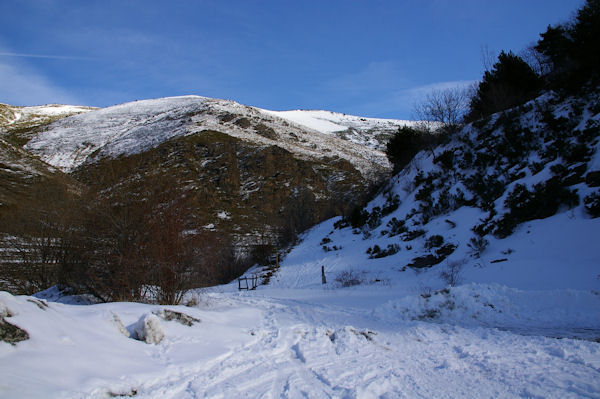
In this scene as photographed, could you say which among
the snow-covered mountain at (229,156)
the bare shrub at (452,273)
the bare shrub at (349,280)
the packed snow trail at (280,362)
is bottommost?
the bare shrub at (349,280)

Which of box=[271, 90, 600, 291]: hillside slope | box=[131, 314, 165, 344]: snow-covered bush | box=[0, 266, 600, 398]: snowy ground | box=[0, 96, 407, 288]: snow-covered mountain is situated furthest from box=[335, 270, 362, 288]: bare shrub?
box=[0, 96, 407, 288]: snow-covered mountain

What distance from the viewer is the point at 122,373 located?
411 cm

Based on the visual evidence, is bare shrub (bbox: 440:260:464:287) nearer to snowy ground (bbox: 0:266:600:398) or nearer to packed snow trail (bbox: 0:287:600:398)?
snowy ground (bbox: 0:266:600:398)

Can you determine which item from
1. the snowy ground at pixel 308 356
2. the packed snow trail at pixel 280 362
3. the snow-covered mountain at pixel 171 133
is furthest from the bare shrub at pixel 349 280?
the snow-covered mountain at pixel 171 133

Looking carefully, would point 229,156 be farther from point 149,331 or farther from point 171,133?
point 149,331

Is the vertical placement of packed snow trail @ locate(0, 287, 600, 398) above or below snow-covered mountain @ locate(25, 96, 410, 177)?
below

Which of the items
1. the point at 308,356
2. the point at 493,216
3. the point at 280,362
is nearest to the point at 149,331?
the point at 280,362

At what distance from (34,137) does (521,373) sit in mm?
103932

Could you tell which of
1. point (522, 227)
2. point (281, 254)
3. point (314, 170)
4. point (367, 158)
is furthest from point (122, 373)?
point (367, 158)

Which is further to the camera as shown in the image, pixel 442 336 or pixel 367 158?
pixel 367 158

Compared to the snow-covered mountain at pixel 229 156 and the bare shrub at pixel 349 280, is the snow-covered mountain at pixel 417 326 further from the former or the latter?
the snow-covered mountain at pixel 229 156

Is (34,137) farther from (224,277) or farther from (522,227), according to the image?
(522,227)

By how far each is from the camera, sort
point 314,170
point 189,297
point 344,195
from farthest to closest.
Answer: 1. point 314,170
2. point 344,195
3. point 189,297

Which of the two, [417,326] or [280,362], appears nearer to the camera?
→ [280,362]
